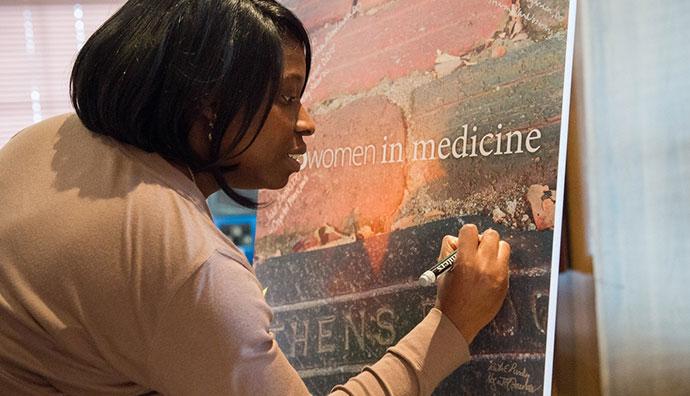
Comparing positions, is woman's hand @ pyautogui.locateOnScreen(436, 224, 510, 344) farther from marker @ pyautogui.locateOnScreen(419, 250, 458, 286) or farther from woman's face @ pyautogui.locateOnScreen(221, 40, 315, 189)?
woman's face @ pyautogui.locateOnScreen(221, 40, 315, 189)

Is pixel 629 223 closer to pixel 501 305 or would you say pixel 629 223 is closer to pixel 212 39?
pixel 501 305

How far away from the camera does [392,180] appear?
4.63 ft

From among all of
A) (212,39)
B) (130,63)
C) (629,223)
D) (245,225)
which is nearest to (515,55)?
(629,223)

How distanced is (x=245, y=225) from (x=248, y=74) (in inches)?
101

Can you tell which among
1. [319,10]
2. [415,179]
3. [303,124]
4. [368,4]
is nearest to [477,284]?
[415,179]

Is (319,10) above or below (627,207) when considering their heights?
above

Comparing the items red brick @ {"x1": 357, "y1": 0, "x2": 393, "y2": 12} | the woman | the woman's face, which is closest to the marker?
the woman

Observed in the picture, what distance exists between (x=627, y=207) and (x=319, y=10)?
30.5 inches

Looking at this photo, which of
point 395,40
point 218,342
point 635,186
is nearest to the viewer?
point 218,342

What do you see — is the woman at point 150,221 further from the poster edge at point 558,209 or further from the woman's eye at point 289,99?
the poster edge at point 558,209

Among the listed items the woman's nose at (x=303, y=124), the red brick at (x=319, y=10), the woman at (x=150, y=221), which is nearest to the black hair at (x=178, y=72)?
the woman at (x=150, y=221)

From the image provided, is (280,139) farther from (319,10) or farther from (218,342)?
(319,10)

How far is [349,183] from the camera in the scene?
152cm

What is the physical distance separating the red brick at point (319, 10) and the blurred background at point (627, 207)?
50cm
